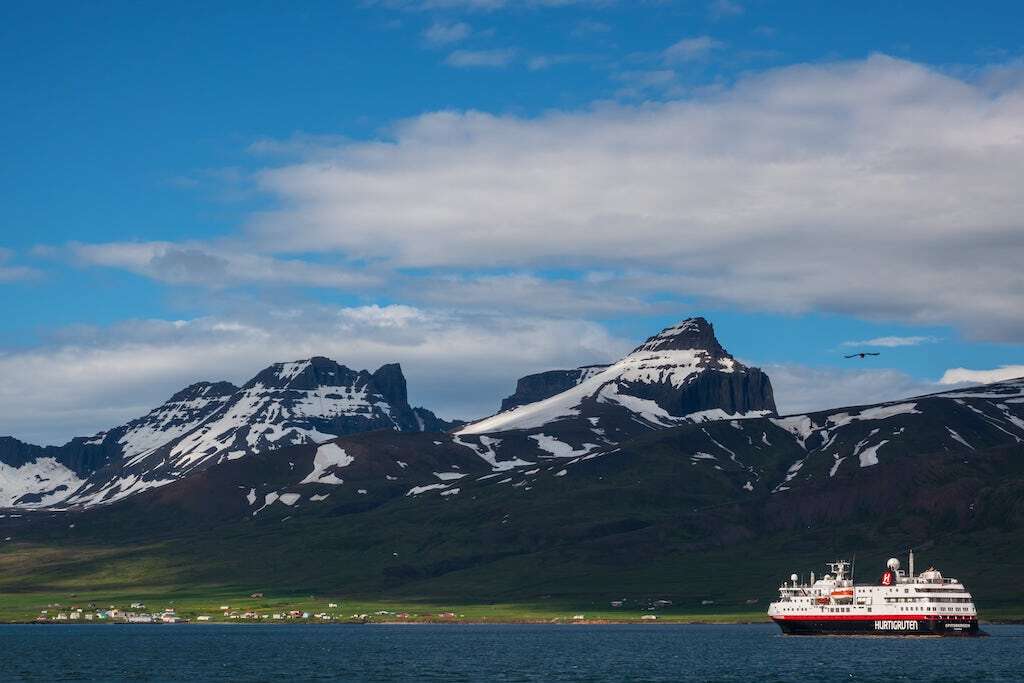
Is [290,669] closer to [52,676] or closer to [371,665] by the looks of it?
[371,665]

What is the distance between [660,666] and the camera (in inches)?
7623

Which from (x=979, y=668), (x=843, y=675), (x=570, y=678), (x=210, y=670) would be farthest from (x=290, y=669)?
(x=979, y=668)

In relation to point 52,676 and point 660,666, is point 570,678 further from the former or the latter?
point 52,676

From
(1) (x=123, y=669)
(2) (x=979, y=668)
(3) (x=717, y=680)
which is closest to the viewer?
(3) (x=717, y=680)

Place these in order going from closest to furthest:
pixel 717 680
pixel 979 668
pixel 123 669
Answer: pixel 717 680 → pixel 979 668 → pixel 123 669

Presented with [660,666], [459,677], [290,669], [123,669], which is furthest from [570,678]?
[123,669]

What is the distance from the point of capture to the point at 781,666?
626ft

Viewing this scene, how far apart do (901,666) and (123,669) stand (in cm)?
9874

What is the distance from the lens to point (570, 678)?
565ft

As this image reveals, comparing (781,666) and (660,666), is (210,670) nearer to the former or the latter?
(660,666)

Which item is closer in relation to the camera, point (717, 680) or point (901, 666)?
point (717, 680)

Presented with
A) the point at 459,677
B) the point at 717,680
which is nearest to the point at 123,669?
the point at 459,677

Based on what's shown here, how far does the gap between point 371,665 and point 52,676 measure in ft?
131

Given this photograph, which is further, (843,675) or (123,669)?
(123,669)
